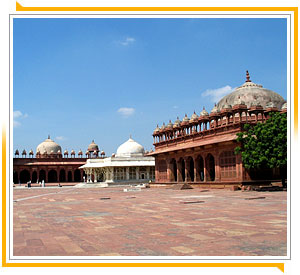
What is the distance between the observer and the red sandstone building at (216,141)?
28.5 meters

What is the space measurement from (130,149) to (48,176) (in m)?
21.8

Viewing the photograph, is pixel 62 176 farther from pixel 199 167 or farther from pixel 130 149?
pixel 199 167

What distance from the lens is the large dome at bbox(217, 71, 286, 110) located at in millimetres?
38531

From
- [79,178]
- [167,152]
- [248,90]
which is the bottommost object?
[79,178]

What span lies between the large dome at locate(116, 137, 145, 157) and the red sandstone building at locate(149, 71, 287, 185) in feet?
51.3

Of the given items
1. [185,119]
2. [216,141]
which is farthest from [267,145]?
[185,119]

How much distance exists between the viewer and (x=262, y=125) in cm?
2541

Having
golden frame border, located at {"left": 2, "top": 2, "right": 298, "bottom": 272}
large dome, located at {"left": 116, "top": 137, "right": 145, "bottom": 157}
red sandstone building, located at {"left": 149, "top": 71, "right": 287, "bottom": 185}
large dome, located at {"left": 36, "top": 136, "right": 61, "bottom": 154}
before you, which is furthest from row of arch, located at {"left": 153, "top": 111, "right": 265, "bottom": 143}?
large dome, located at {"left": 36, "top": 136, "right": 61, "bottom": 154}

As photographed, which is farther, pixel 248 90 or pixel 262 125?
pixel 248 90
